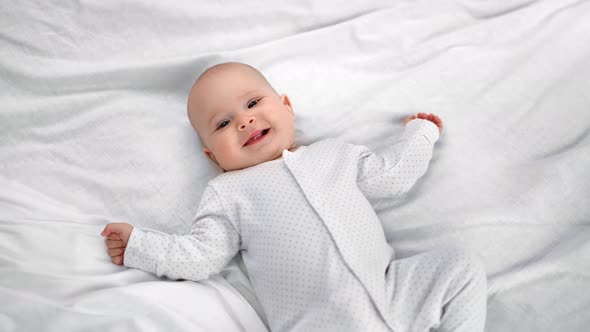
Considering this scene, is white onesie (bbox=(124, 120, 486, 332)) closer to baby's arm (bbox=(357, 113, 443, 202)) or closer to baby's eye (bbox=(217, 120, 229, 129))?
baby's arm (bbox=(357, 113, 443, 202))

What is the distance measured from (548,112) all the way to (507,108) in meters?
0.10

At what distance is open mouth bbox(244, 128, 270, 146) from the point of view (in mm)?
1378

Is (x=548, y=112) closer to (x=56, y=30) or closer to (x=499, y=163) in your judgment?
(x=499, y=163)

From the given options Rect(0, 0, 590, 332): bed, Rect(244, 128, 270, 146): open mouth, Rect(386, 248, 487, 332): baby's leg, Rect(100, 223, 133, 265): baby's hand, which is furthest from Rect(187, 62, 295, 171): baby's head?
Rect(386, 248, 487, 332): baby's leg

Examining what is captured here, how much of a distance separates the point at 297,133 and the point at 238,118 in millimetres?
239

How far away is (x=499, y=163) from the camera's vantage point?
139 cm

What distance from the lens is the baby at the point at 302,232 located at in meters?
1.14

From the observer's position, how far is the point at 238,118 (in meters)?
1.35

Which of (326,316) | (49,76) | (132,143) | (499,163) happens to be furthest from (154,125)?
(499,163)

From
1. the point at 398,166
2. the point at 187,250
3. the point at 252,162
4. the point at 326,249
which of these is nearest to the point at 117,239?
the point at 187,250

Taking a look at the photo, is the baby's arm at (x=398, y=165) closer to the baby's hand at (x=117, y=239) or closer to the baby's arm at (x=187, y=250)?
the baby's arm at (x=187, y=250)

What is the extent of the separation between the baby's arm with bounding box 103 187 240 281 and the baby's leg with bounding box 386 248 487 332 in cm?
41

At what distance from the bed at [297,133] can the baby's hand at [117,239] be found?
37mm

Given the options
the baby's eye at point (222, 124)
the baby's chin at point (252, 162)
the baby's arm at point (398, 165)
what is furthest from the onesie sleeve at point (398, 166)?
the baby's eye at point (222, 124)
